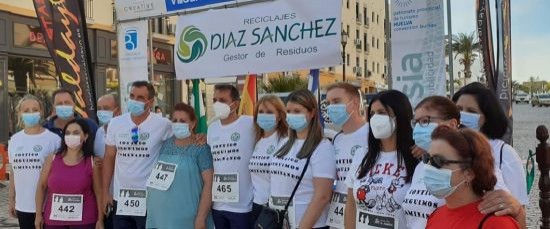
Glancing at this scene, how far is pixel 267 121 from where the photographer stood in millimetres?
4605

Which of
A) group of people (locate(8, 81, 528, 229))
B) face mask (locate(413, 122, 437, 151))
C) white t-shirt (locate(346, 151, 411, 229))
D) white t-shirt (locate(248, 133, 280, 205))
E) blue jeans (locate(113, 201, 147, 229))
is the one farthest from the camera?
blue jeans (locate(113, 201, 147, 229))

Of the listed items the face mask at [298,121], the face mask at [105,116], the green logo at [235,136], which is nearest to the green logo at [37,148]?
the face mask at [105,116]

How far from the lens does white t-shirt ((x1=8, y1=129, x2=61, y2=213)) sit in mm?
5320

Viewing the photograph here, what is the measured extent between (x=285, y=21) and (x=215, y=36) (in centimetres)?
101

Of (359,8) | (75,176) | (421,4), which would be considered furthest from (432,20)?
(359,8)

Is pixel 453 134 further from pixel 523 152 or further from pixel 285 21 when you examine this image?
pixel 523 152

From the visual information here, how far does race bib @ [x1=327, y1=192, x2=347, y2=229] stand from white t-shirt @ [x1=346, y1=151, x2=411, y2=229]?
48 cm

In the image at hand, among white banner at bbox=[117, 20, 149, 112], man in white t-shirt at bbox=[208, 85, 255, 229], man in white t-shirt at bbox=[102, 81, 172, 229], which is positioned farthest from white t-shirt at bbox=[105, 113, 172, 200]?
white banner at bbox=[117, 20, 149, 112]

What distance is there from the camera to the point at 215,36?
21.5 feet

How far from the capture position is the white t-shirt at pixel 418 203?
2.98 metres

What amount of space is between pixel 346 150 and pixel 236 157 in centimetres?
108

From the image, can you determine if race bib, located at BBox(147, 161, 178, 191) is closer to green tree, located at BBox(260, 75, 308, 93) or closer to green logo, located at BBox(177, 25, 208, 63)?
green logo, located at BBox(177, 25, 208, 63)

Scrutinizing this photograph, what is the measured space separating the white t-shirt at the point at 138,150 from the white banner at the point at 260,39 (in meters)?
1.45

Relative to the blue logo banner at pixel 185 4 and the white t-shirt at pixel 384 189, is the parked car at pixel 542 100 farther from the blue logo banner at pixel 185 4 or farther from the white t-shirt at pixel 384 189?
the white t-shirt at pixel 384 189
